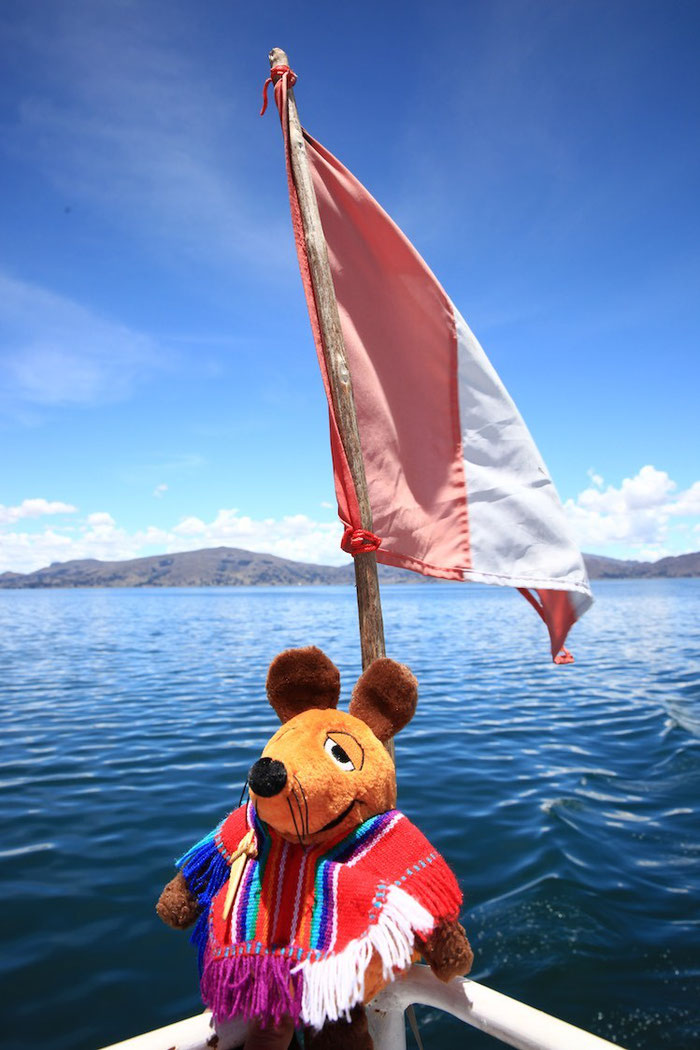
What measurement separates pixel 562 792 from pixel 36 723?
1042cm

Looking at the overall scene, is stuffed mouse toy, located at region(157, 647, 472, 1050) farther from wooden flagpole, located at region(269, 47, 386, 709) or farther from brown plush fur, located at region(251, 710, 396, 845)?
wooden flagpole, located at region(269, 47, 386, 709)

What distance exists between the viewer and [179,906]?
2557 mm

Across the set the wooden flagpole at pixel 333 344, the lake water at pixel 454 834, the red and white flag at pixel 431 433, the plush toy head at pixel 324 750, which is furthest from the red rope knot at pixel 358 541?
the lake water at pixel 454 834

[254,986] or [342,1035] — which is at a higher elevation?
[254,986]

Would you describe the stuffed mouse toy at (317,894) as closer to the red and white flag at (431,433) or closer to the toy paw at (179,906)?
the toy paw at (179,906)

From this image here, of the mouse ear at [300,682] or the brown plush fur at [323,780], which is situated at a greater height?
the mouse ear at [300,682]

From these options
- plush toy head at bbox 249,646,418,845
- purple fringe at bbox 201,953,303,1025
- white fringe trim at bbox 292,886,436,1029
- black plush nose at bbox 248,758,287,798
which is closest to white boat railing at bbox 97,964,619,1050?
purple fringe at bbox 201,953,303,1025

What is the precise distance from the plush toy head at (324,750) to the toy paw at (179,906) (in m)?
0.63

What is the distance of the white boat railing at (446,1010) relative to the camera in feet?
7.02

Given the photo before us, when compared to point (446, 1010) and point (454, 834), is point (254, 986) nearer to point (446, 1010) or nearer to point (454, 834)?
point (446, 1010)

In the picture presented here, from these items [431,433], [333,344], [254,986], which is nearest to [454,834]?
[431,433]

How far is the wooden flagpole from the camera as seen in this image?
331cm

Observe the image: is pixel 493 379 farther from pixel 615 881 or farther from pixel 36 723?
pixel 36 723

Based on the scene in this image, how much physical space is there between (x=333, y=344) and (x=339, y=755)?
79.4 inches
